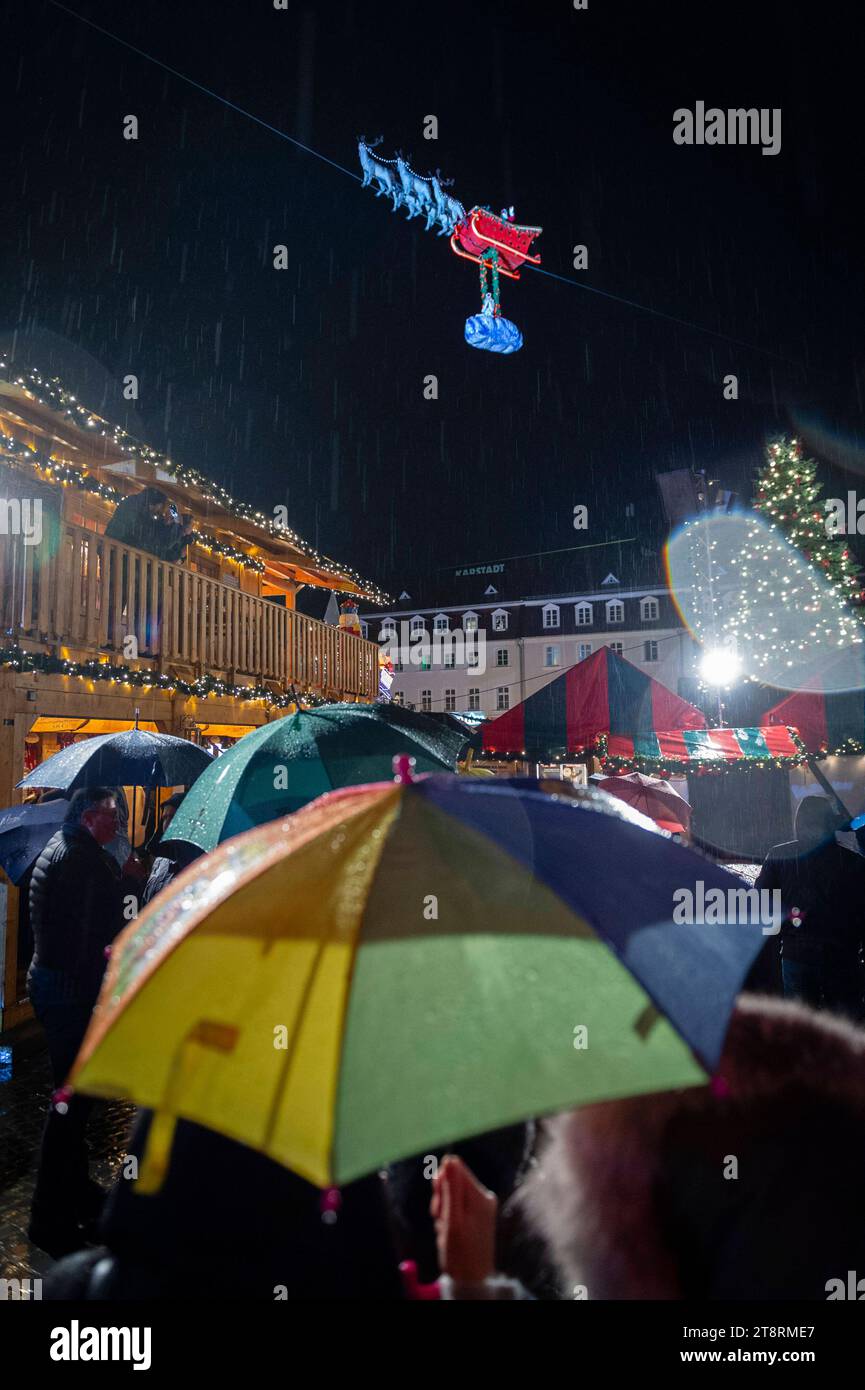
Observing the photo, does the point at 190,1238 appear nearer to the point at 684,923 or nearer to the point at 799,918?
the point at 684,923

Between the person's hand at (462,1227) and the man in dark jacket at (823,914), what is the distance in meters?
4.20

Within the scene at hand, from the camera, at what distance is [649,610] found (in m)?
48.7

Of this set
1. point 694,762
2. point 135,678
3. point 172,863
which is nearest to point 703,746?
point 694,762

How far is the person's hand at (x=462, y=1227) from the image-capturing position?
1.59 meters

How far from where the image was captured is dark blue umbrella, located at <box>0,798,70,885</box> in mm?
6035

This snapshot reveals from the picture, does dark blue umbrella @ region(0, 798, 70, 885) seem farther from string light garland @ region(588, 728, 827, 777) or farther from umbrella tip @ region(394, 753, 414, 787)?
string light garland @ region(588, 728, 827, 777)

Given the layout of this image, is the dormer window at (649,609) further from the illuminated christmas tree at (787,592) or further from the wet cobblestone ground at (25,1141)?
the wet cobblestone ground at (25,1141)

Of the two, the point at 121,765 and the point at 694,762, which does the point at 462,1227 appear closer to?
the point at 121,765

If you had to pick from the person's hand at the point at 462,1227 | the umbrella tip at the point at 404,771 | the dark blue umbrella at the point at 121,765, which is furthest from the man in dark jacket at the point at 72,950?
the umbrella tip at the point at 404,771

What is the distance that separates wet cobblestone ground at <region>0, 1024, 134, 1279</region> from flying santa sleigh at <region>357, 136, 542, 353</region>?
1461 cm

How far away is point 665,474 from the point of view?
34938 millimetres

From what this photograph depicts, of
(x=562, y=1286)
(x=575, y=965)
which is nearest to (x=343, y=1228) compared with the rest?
(x=562, y=1286)

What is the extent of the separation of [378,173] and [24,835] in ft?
44.1
